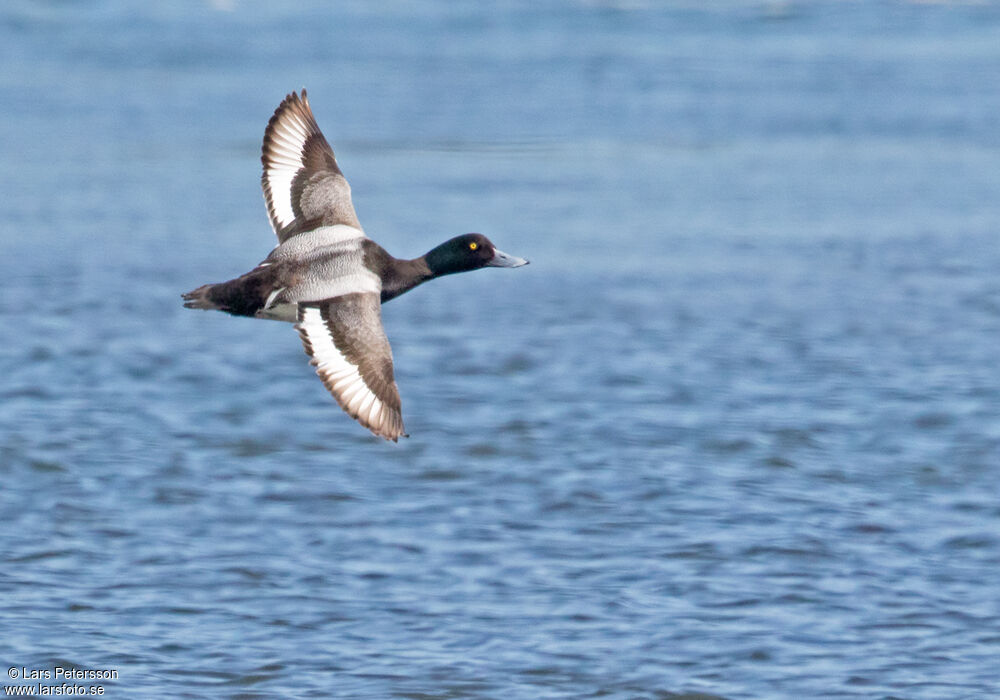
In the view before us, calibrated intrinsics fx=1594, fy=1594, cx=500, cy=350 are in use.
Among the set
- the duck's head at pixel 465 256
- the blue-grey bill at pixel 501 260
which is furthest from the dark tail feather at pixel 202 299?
the blue-grey bill at pixel 501 260

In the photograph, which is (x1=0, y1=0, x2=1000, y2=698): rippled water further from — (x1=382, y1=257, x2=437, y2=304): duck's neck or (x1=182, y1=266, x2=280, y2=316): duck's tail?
(x1=182, y1=266, x2=280, y2=316): duck's tail

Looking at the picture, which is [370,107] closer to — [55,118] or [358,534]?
[55,118]

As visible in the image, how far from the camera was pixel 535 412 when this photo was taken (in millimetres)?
14234

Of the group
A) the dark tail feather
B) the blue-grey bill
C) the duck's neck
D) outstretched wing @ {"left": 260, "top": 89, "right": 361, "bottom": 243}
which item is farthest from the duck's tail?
the blue-grey bill

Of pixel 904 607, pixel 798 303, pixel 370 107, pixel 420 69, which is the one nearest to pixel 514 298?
pixel 798 303

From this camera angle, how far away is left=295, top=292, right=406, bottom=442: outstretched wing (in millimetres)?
6625

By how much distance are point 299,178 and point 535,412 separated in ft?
21.4

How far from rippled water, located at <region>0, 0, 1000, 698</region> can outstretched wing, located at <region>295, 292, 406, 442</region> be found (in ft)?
9.20

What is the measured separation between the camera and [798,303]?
18094 mm

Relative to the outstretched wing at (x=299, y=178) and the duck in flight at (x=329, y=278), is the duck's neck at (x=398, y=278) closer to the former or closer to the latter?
the duck in flight at (x=329, y=278)

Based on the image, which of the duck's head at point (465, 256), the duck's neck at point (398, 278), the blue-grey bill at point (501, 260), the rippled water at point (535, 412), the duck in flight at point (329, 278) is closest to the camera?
the duck in flight at point (329, 278)

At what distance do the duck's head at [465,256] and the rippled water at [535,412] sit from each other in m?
2.58

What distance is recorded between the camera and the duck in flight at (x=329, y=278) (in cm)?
673

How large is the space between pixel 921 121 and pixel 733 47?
10.1 metres
